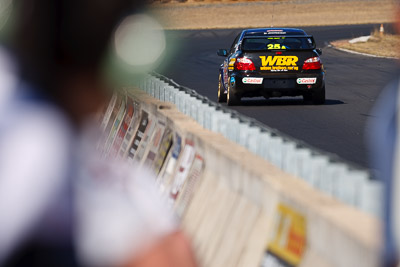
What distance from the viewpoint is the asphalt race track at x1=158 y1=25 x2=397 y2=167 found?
16359mm

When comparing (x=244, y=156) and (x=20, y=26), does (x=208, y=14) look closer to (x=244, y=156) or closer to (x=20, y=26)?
(x=244, y=156)

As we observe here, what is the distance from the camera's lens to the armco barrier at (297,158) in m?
4.91

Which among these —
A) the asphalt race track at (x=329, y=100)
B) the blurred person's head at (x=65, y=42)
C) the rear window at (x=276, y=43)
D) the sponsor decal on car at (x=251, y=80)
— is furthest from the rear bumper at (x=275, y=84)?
the blurred person's head at (x=65, y=42)

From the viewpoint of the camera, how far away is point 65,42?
1.85m

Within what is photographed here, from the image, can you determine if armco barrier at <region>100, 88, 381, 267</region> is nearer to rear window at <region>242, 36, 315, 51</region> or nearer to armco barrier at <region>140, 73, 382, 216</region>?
armco barrier at <region>140, 73, 382, 216</region>

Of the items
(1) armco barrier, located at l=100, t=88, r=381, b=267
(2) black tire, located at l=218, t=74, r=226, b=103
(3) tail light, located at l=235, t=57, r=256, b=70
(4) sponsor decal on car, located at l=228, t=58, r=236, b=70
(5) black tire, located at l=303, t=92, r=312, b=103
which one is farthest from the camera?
(2) black tire, located at l=218, t=74, r=226, b=103

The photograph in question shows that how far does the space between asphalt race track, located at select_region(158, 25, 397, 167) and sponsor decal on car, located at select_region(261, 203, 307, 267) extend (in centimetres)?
103

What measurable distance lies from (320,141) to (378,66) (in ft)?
67.0

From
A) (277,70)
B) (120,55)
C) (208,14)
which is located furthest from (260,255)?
(208,14)

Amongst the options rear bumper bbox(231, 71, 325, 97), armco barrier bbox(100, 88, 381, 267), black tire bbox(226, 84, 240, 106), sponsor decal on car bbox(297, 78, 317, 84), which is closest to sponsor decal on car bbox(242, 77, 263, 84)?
rear bumper bbox(231, 71, 325, 97)

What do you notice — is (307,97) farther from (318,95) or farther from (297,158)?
(297,158)

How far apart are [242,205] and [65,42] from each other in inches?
174

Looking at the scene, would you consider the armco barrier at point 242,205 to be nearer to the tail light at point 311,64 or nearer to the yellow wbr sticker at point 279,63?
the yellow wbr sticker at point 279,63

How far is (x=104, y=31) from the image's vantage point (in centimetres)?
186
